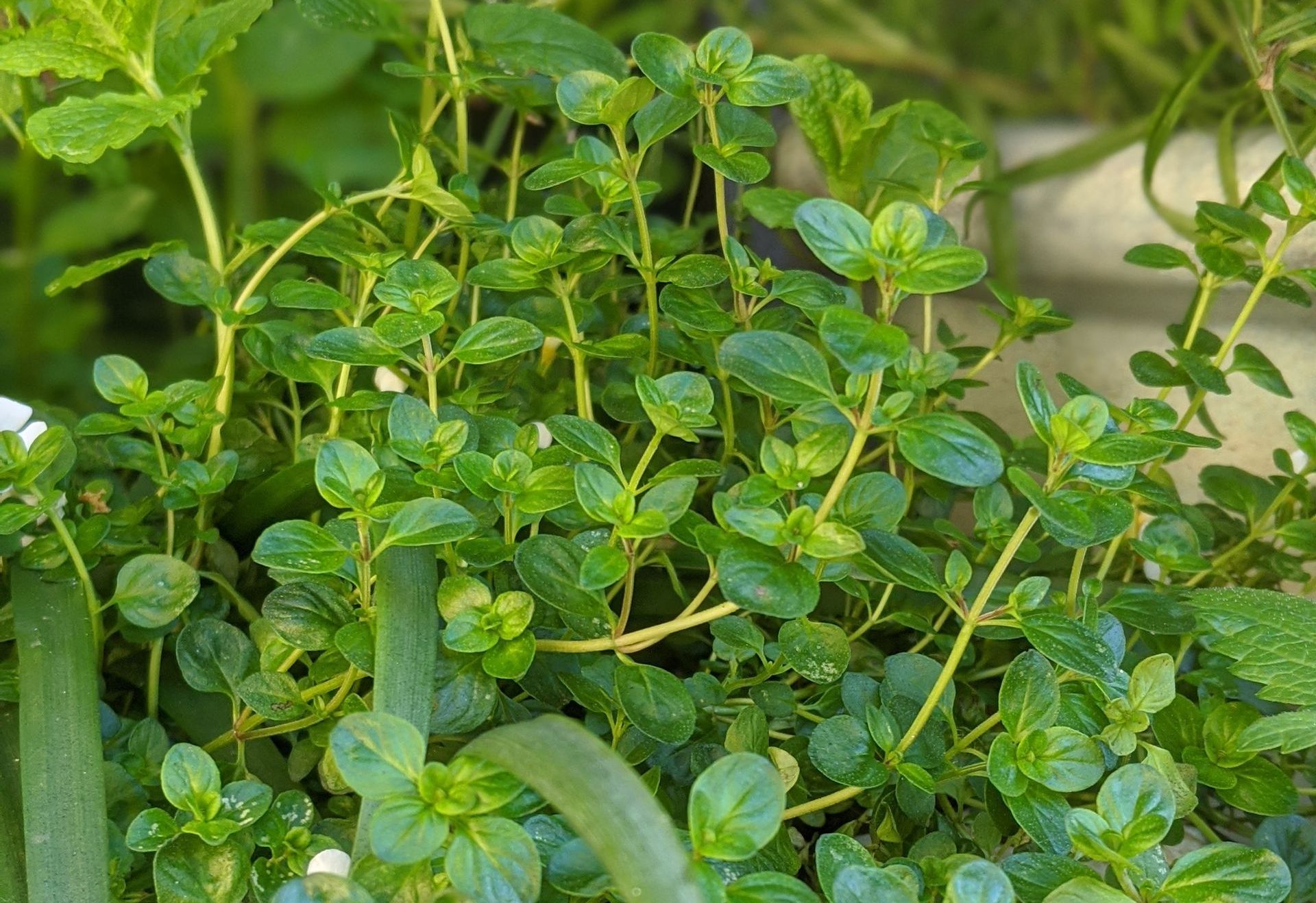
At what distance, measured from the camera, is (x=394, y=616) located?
40 centimetres

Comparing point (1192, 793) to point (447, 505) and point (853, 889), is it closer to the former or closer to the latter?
point (853, 889)

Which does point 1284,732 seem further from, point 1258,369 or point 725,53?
point 725,53

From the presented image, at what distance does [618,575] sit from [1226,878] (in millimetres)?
227

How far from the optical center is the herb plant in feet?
1.18

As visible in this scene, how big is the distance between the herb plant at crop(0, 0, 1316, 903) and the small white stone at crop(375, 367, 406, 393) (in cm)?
1

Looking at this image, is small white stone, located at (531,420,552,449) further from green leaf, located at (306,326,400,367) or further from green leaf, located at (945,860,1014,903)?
green leaf, located at (945,860,1014,903)

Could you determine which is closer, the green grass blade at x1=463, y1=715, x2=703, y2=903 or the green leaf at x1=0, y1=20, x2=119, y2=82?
the green grass blade at x1=463, y1=715, x2=703, y2=903

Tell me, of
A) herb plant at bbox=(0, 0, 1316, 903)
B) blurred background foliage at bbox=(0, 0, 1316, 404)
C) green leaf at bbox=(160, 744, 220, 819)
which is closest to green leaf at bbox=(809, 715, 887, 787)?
herb plant at bbox=(0, 0, 1316, 903)

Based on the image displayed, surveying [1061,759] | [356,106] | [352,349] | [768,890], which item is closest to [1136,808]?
[1061,759]

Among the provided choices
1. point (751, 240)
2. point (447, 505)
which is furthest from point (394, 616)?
point (751, 240)

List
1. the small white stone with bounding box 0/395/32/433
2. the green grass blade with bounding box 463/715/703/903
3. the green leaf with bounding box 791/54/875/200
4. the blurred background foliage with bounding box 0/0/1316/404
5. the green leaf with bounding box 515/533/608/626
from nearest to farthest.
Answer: the green grass blade with bounding box 463/715/703/903, the green leaf with bounding box 515/533/608/626, the small white stone with bounding box 0/395/32/433, the green leaf with bounding box 791/54/875/200, the blurred background foliage with bounding box 0/0/1316/404

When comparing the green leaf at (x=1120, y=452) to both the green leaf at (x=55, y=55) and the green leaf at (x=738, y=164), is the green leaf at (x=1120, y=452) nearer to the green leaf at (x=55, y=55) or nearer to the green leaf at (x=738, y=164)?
the green leaf at (x=738, y=164)

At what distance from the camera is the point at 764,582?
35 cm


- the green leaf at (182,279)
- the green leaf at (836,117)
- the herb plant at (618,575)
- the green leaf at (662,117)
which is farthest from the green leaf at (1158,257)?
the green leaf at (182,279)
